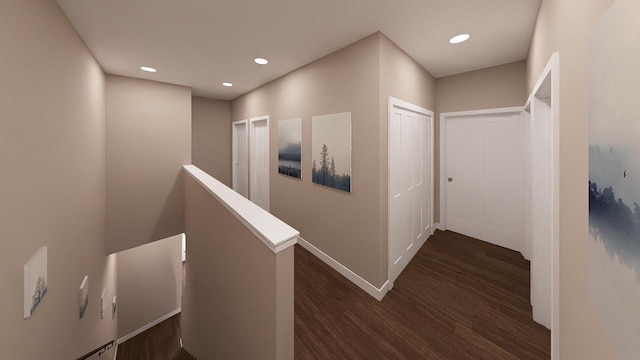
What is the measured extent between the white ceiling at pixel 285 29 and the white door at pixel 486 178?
862mm

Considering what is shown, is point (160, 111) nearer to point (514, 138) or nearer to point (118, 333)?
point (118, 333)

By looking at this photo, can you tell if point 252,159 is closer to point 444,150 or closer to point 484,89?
point 444,150

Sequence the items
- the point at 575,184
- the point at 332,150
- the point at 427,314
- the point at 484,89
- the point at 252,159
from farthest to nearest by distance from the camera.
Answer: the point at 252,159
the point at 484,89
the point at 332,150
the point at 427,314
the point at 575,184

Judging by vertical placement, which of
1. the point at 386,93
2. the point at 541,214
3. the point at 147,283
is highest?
the point at 386,93

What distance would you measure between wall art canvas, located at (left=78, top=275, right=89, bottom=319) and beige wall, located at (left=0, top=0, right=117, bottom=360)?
3.4 inches

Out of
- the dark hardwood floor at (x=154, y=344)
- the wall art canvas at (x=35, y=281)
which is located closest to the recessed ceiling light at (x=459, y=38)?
the wall art canvas at (x=35, y=281)

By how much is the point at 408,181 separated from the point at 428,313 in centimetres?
143

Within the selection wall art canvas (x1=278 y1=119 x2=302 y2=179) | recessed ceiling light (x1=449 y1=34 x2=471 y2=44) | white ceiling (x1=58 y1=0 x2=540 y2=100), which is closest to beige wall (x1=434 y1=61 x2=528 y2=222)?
white ceiling (x1=58 y1=0 x2=540 y2=100)

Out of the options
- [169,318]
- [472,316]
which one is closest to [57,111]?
[472,316]

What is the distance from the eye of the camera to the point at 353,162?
248 centimetres

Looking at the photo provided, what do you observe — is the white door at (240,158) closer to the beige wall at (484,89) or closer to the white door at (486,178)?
the beige wall at (484,89)

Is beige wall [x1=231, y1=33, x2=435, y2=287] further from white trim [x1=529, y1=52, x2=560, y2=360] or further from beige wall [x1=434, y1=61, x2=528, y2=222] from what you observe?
white trim [x1=529, y1=52, x2=560, y2=360]

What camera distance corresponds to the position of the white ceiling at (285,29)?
1.80 metres

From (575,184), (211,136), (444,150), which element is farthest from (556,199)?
(211,136)
